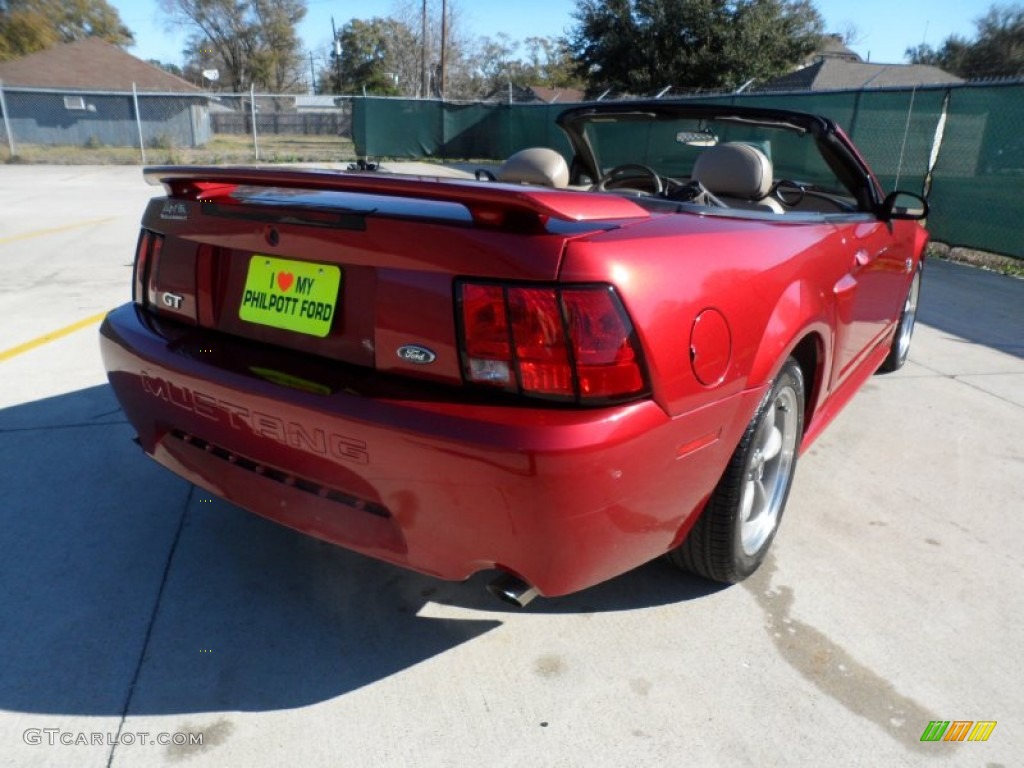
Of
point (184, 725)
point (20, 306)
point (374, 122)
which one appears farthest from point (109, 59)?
point (184, 725)

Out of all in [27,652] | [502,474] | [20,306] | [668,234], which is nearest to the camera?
[502,474]

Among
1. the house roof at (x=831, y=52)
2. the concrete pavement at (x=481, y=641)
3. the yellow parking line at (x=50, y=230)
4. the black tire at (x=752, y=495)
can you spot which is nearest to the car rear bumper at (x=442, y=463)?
the black tire at (x=752, y=495)

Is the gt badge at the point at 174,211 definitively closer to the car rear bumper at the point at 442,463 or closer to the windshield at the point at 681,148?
the car rear bumper at the point at 442,463

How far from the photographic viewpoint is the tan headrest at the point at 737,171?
117 inches

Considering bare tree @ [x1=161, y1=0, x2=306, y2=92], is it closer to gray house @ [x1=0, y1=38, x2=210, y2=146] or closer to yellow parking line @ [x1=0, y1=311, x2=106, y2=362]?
gray house @ [x1=0, y1=38, x2=210, y2=146]

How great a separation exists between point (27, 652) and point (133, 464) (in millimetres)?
1227

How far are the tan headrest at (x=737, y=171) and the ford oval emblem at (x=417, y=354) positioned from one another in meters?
1.76

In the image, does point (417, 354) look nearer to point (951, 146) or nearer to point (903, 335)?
point (903, 335)

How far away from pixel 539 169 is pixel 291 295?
154 cm

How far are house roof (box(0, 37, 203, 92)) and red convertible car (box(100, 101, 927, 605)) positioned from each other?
39.9 m

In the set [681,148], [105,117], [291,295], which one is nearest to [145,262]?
[291,295]

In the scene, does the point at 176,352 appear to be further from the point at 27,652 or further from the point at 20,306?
the point at 20,306

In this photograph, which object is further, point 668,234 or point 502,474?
point 668,234

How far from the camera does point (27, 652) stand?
211 centimetres
